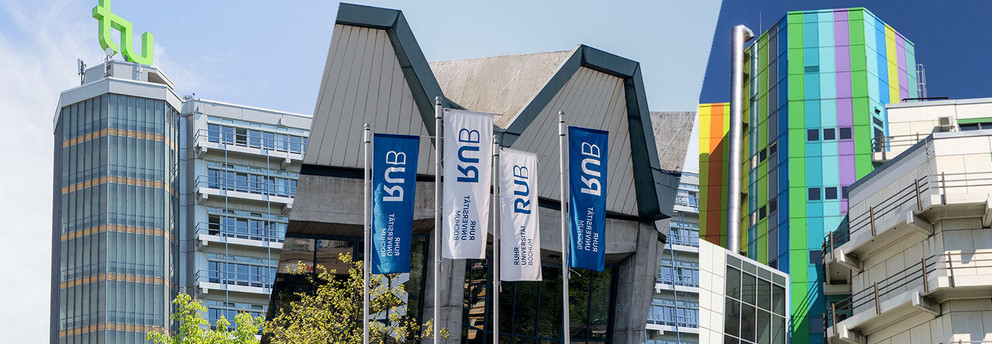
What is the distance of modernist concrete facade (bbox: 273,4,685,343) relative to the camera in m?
44.0

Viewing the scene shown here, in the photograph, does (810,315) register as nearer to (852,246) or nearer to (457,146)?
(852,246)

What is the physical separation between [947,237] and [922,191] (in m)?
1.91

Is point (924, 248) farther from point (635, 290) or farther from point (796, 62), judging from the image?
point (796, 62)

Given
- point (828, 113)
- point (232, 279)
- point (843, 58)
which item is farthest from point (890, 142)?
point (232, 279)

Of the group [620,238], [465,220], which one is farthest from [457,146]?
[620,238]

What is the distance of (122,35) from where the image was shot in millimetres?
87000

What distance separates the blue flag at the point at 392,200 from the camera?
120ft

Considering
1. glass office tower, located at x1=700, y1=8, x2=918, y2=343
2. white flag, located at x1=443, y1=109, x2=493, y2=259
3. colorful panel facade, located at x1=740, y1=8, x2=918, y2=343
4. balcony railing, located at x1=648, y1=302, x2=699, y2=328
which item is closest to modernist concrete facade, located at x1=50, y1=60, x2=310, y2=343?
balcony railing, located at x1=648, y1=302, x2=699, y2=328

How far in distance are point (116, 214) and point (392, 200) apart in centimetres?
5045

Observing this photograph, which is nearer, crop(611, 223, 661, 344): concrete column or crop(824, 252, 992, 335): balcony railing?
crop(824, 252, 992, 335): balcony railing

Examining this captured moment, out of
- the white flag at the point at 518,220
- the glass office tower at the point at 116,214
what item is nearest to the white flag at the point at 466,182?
the white flag at the point at 518,220

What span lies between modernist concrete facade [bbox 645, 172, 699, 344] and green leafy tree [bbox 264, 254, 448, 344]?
43.0 meters

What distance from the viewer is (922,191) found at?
4594 centimetres

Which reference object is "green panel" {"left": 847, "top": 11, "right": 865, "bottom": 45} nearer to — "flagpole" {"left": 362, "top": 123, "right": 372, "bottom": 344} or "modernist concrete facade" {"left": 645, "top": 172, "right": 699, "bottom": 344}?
"modernist concrete facade" {"left": 645, "top": 172, "right": 699, "bottom": 344}
